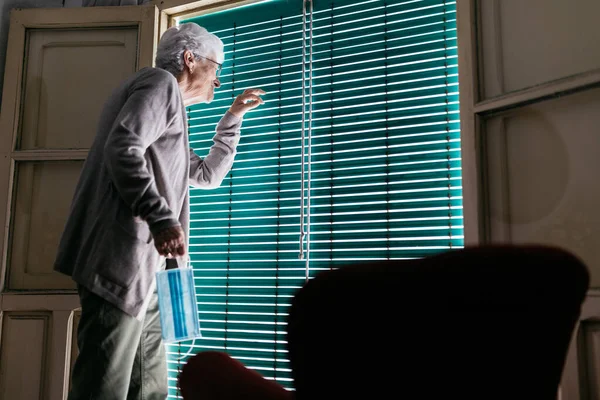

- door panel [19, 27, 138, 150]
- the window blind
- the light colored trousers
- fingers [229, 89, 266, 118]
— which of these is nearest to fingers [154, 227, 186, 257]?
the light colored trousers

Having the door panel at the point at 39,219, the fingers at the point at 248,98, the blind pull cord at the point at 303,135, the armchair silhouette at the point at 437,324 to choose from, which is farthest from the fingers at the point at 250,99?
the armchair silhouette at the point at 437,324

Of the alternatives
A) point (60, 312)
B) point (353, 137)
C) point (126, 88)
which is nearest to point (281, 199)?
point (353, 137)

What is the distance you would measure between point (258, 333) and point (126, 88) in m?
1.03

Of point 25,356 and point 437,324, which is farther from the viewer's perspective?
point 25,356

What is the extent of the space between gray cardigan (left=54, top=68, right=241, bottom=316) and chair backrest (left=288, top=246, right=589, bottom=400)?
0.87 m

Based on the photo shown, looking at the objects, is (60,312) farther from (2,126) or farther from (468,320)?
(468,320)

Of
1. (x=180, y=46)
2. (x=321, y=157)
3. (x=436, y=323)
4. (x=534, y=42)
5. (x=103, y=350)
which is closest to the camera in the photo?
(x=436, y=323)

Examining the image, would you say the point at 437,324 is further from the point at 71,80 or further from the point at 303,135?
the point at 71,80

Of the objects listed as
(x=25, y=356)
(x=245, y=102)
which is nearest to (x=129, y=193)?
(x=245, y=102)

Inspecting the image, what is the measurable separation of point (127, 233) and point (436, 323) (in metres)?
1.03

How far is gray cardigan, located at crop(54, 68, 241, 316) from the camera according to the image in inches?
50.0

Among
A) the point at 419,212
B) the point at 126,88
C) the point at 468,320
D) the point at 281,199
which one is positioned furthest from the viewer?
the point at 281,199

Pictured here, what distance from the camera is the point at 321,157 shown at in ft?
6.20

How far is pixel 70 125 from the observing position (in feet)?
7.04
